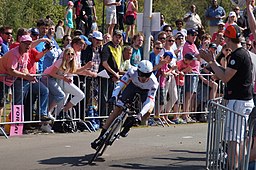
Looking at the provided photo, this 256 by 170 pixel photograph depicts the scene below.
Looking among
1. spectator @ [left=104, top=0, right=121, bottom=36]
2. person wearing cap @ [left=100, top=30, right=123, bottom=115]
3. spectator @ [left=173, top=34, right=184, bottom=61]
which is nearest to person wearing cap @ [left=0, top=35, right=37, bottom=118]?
person wearing cap @ [left=100, top=30, right=123, bottom=115]

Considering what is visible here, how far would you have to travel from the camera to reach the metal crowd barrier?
8.27 m

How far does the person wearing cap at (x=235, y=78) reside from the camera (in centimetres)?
880

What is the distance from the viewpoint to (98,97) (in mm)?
15234

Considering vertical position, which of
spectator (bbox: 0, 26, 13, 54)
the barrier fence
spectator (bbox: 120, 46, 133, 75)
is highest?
Result: spectator (bbox: 0, 26, 13, 54)

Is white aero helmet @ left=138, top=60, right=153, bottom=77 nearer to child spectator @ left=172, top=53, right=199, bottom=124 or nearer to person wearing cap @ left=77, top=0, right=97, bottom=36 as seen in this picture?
child spectator @ left=172, top=53, right=199, bottom=124

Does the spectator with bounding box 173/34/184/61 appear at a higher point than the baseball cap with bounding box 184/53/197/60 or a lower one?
higher

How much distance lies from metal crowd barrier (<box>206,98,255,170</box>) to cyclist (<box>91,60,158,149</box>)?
231cm

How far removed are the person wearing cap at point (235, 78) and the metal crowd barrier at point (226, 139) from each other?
0.5 inches

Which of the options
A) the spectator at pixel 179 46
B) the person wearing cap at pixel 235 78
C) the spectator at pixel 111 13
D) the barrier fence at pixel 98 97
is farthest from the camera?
the spectator at pixel 111 13

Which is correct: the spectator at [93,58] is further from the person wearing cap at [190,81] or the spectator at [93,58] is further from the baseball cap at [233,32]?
the baseball cap at [233,32]

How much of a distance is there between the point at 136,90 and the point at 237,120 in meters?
3.65

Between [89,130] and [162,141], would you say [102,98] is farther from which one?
[162,141]

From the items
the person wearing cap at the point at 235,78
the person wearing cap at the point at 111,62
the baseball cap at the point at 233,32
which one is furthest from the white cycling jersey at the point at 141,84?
the person wearing cap at the point at 111,62

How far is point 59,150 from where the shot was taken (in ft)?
40.2
